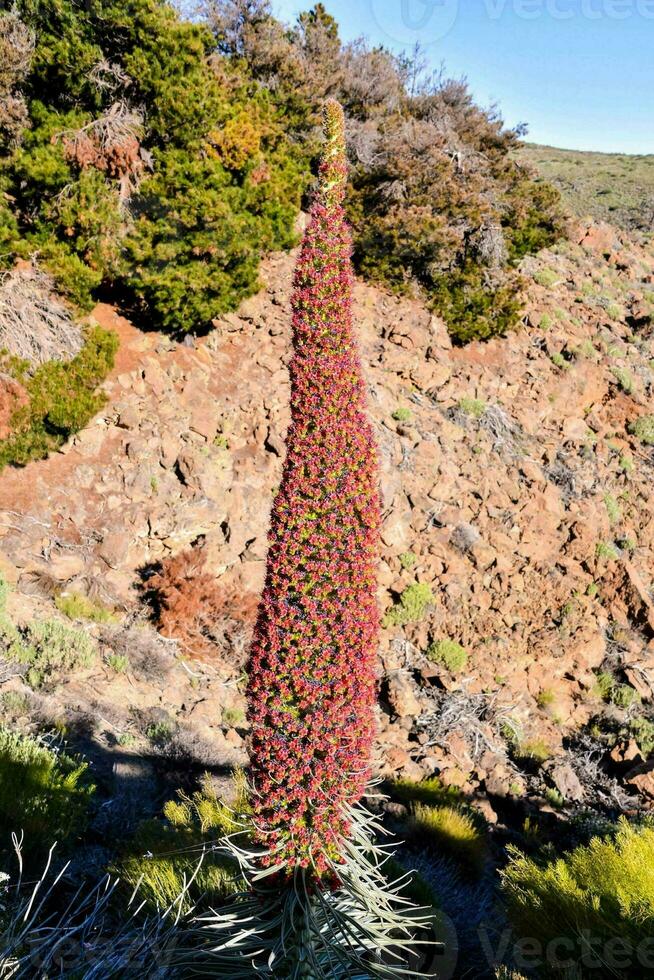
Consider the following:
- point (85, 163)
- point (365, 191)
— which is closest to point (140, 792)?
point (85, 163)

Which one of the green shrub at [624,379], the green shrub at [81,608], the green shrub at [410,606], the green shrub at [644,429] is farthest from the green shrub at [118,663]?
the green shrub at [624,379]

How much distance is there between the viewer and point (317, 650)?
261 centimetres

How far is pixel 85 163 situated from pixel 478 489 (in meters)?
7.08

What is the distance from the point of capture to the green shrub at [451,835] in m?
4.98

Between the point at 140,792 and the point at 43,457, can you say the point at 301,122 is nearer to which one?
the point at 43,457

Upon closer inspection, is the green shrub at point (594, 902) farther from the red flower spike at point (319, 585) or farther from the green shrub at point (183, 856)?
the green shrub at point (183, 856)

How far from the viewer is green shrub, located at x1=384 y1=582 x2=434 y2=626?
7.61m

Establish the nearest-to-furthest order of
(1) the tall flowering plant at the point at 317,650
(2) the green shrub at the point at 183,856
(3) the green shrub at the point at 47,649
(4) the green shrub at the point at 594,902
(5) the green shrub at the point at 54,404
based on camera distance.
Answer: (1) the tall flowering plant at the point at 317,650 → (4) the green shrub at the point at 594,902 → (2) the green shrub at the point at 183,856 → (3) the green shrub at the point at 47,649 → (5) the green shrub at the point at 54,404

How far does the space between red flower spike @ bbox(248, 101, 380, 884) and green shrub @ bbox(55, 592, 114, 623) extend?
4446 mm

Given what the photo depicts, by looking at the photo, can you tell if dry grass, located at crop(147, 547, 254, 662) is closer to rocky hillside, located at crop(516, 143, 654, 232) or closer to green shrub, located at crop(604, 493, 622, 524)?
green shrub, located at crop(604, 493, 622, 524)

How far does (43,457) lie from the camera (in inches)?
289

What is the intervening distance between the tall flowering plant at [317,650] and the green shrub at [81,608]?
14.4 feet

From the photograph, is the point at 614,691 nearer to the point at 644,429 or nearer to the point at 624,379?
the point at 644,429

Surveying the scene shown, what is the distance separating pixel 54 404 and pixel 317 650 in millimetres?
5808
